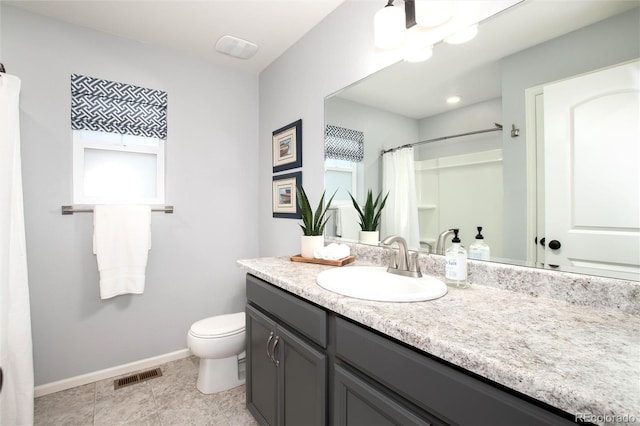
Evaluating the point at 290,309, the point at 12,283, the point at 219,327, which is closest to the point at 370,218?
the point at 290,309

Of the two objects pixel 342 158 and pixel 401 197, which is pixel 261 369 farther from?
pixel 342 158

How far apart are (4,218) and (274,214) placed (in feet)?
5.09

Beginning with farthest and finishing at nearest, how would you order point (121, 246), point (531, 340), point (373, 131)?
point (121, 246) → point (373, 131) → point (531, 340)

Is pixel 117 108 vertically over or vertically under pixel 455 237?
over

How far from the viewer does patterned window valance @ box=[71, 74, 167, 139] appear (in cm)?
196

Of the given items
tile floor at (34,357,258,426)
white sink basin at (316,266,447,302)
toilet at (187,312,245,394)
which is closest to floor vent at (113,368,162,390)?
tile floor at (34,357,258,426)

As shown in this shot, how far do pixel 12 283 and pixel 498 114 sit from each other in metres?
2.31

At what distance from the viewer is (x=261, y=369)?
144 centimetres

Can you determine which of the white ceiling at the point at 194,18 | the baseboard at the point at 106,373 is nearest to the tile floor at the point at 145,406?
the baseboard at the point at 106,373

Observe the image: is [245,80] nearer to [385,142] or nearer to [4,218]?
[385,142]

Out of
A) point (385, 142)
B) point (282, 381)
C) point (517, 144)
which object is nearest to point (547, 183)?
point (517, 144)

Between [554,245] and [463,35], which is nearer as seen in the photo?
[554,245]

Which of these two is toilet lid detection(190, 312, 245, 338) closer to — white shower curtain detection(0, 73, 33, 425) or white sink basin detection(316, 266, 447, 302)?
white shower curtain detection(0, 73, 33, 425)

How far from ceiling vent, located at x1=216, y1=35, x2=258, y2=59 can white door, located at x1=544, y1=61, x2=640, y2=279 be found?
2000 millimetres
